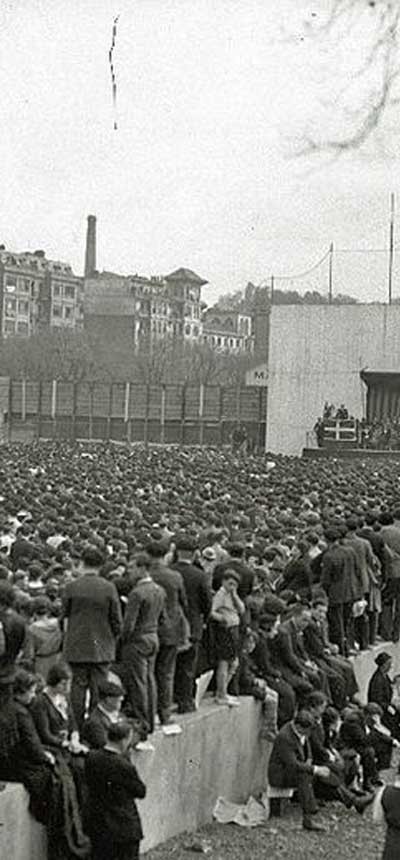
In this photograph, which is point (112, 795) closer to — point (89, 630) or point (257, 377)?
point (89, 630)

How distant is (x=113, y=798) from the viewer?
9812 mm

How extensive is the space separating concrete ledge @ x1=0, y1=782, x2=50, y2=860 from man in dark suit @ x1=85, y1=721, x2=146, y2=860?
0.43 m

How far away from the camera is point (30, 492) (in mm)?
23891

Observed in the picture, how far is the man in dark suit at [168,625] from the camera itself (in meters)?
12.5

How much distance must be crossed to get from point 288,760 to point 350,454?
43.6 m

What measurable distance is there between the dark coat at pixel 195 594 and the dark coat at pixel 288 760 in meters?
1.22

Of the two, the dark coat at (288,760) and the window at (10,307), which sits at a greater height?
the window at (10,307)

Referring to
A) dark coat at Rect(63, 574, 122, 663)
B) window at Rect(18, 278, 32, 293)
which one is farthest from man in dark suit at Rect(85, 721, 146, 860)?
window at Rect(18, 278, 32, 293)

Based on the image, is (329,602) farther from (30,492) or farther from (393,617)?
(30,492)

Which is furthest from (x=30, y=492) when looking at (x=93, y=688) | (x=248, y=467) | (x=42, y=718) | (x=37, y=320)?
(x=37, y=320)

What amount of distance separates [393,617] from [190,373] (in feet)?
342

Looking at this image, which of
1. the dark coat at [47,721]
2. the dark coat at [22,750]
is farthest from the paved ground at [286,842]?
the dark coat at [22,750]

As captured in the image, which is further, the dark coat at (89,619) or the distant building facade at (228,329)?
the distant building facade at (228,329)

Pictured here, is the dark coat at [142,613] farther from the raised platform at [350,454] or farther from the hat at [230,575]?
the raised platform at [350,454]
